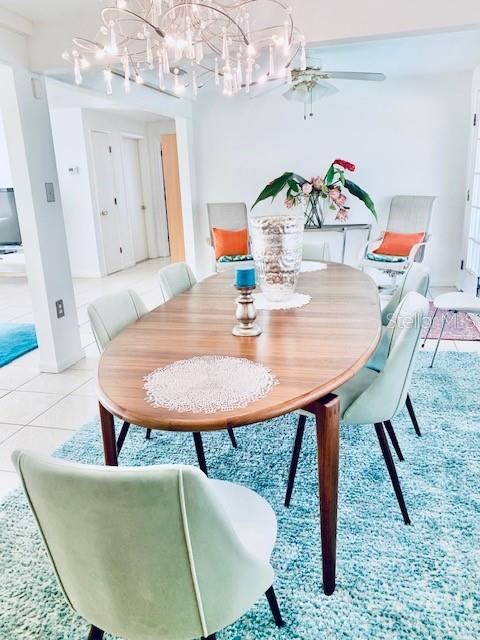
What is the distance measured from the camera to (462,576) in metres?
1.48

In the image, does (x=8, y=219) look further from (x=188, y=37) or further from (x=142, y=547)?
(x=142, y=547)

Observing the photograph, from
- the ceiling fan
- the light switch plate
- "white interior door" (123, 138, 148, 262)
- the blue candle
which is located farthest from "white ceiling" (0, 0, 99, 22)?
"white interior door" (123, 138, 148, 262)

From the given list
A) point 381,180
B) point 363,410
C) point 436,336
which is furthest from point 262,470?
point 381,180

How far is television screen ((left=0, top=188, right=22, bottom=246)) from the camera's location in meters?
6.28

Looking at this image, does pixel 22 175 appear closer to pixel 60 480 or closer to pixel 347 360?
pixel 347 360

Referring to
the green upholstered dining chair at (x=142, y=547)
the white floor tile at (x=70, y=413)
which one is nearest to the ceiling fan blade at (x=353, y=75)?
the white floor tile at (x=70, y=413)

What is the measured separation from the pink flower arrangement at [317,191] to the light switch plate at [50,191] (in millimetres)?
2117

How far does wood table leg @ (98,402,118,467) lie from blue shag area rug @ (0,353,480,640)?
1.55 feet

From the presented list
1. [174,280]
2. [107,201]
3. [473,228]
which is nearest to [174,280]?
[174,280]

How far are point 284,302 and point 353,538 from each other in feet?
3.34

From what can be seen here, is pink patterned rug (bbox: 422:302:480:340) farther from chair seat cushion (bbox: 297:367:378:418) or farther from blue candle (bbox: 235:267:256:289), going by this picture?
blue candle (bbox: 235:267:256:289)

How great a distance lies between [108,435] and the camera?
56.2 inches

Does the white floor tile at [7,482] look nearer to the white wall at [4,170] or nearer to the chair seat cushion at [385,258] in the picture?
the chair seat cushion at [385,258]

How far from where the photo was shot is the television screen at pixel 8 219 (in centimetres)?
628
